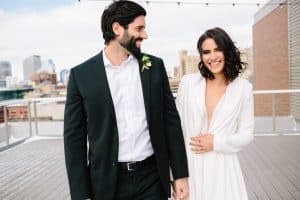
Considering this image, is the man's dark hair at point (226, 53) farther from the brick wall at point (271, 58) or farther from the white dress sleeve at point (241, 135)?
the brick wall at point (271, 58)

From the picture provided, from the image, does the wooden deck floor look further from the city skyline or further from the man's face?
the man's face

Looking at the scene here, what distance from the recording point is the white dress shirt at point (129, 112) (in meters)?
1.63

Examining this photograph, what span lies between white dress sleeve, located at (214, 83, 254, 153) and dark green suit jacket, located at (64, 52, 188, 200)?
0.73ft

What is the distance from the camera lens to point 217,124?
1.87 metres

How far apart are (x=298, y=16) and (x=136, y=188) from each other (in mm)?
10109

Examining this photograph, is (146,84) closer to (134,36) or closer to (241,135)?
(134,36)

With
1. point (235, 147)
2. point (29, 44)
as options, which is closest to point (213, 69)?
point (235, 147)

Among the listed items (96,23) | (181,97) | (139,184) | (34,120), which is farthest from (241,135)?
(34,120)

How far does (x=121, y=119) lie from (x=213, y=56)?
0.57m

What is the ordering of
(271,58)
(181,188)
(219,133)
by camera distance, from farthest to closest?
(271,58), (219,133), (181,188)

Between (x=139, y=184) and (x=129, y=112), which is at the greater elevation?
(x=129, y=112)

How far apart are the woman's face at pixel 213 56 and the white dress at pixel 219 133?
0.38 feet

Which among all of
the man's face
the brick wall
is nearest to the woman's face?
the man's face

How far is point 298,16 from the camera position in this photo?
10.6 m
